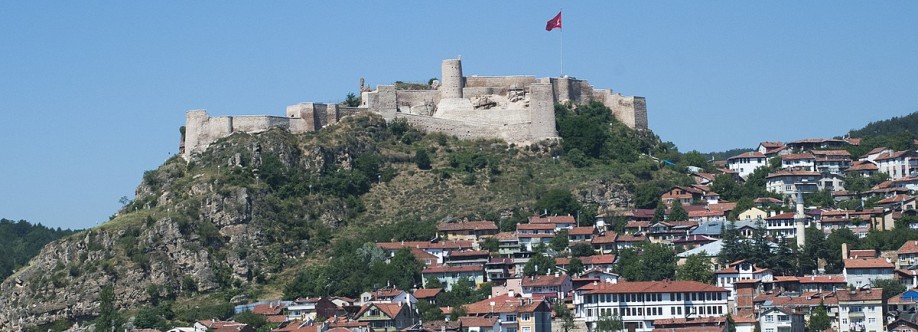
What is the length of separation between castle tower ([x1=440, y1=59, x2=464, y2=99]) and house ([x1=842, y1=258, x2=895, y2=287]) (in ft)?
119

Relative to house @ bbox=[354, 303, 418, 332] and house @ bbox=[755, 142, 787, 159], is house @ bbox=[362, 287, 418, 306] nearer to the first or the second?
house @ bbox=[354, 303, 418, 332]

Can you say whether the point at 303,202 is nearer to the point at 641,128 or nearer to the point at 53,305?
the point at 53,305

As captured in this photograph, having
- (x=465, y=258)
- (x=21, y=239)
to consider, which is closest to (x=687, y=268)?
(x=465, y=258)

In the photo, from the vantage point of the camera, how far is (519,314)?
86000mm

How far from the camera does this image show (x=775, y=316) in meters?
84.1

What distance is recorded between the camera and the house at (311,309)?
89.8 m

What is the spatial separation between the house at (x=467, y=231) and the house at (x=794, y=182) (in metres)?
19.0

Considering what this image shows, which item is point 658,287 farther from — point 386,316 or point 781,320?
point 386,316

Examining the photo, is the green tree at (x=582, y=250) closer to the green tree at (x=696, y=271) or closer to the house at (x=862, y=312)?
the green tree at (x=696, y=271)

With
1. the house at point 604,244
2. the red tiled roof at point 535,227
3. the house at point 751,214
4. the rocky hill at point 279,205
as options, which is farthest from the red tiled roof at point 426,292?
the house at point 751,214

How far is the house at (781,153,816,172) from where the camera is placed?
118m

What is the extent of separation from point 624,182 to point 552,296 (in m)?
22.5

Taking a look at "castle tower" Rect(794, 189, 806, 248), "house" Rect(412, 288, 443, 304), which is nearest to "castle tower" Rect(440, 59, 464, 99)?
"castle tower" Rect(794, 189, 806, 248)

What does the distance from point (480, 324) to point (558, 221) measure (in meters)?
22.1
